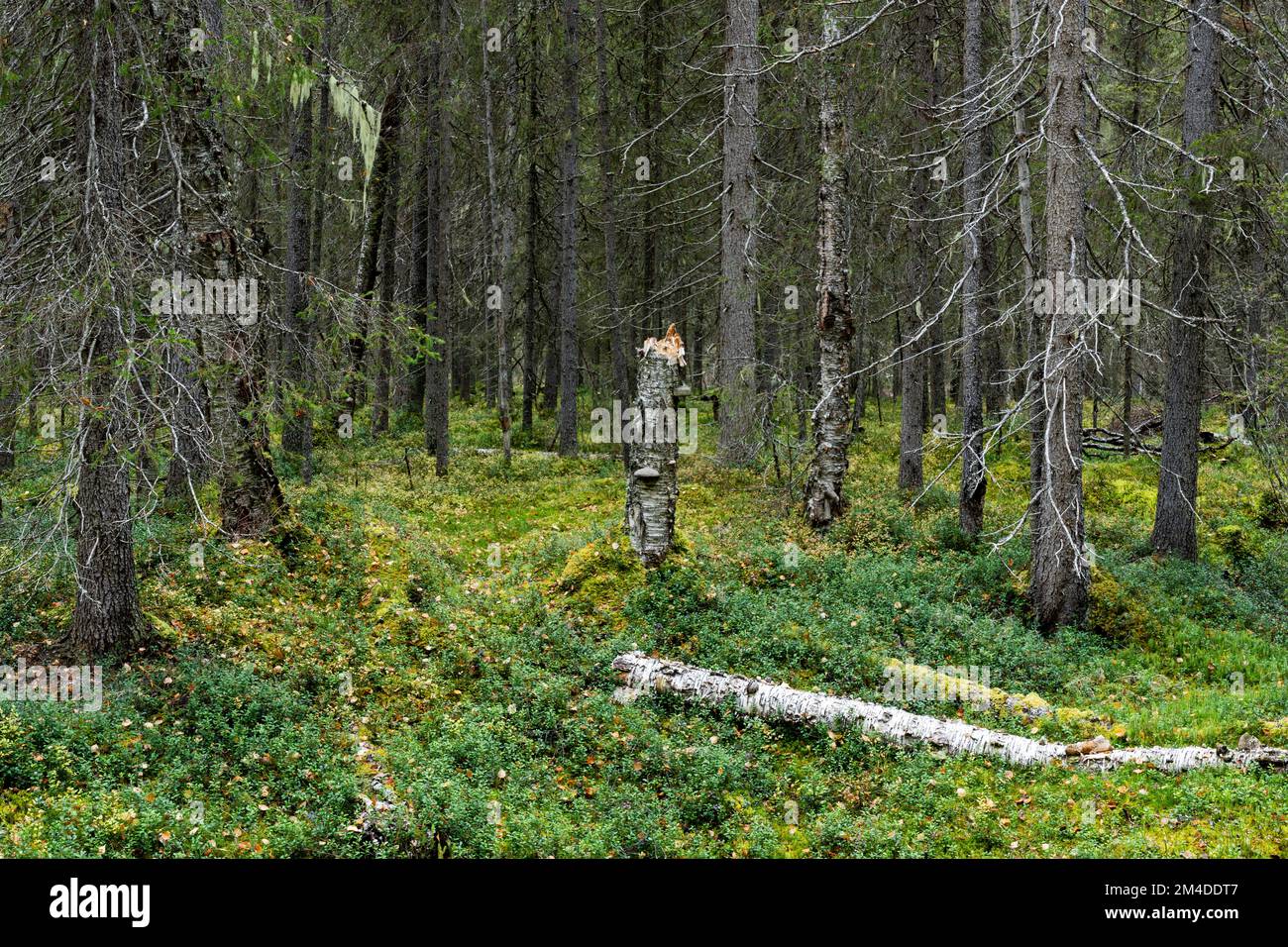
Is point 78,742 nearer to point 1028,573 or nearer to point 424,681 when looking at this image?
point 424,681

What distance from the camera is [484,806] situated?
624 cm

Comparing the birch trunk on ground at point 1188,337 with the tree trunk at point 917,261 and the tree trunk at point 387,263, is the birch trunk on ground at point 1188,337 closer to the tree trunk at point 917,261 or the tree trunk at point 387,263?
the tree trunk at point 917,261

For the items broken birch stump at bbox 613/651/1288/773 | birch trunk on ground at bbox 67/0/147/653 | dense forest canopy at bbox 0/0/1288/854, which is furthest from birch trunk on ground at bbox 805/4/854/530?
birch trunk on ground at bbox 67/0/147/653

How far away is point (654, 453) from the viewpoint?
1080 centimetres

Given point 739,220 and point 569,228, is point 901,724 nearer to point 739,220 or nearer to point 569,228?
point 739,220

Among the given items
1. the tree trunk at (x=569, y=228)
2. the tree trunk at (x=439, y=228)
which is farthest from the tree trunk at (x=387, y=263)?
the tree trunk at (x=569, y=228)

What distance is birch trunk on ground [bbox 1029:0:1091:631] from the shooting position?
10266 mm

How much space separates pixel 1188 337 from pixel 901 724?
8880mm

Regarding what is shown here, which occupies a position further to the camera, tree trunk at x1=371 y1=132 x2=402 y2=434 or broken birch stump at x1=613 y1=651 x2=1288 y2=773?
tree trunk at x1=371 y1=132 x2=402 y2=434

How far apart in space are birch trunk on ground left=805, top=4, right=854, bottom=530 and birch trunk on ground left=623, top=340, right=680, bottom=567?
12.4ft

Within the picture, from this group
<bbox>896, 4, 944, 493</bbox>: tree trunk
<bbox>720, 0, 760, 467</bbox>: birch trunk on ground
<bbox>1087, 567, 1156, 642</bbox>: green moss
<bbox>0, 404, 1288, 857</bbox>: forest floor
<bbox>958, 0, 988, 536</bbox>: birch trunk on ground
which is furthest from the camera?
<bbox>720, 0, 760, 467</bbox>: birch trunk on ground

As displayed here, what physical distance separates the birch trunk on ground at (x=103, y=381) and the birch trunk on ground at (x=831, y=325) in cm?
960

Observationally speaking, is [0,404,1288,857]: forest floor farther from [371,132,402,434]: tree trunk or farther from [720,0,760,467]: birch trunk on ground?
[371,132,402,434]: tree trunk
